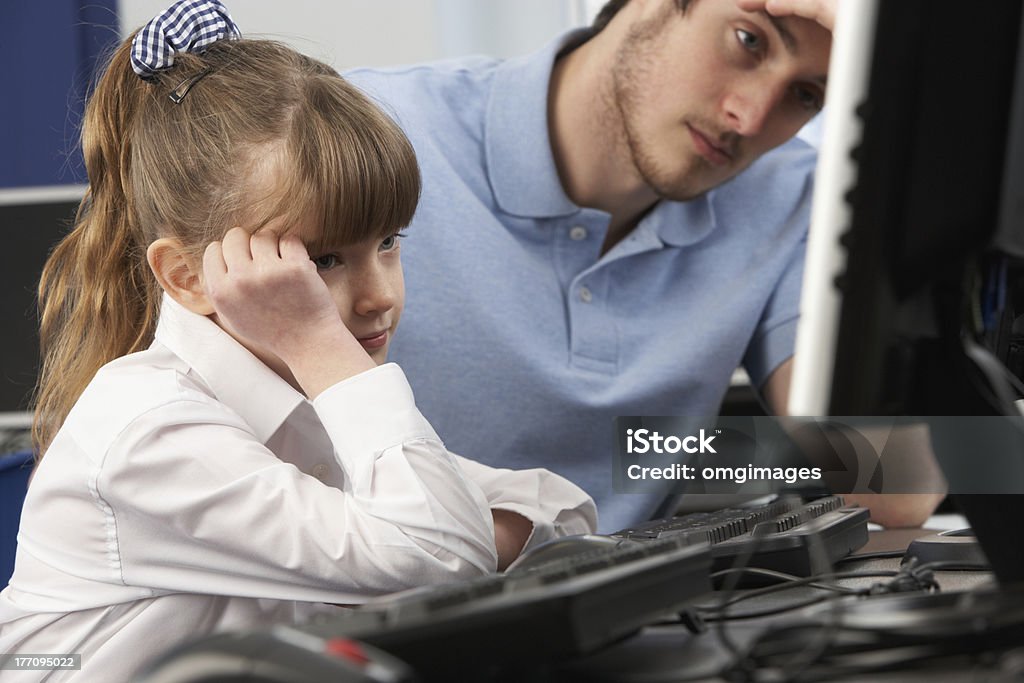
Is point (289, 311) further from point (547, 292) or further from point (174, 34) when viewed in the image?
point (547, 292)

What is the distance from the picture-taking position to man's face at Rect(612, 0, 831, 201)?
1.26 metres

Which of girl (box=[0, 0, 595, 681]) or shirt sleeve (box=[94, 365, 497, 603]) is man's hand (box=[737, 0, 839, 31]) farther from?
shirt sleeve (box=[94, 365, 497, 603])

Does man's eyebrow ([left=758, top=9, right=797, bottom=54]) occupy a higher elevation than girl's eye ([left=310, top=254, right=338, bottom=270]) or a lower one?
higher

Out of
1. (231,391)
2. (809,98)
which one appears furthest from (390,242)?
(809,98)

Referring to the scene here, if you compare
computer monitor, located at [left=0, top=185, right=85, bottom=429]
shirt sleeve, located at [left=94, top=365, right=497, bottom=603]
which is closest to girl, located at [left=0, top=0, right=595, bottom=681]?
shirt sleeve, located at [left=94, top=365, right=497, bottom=603]

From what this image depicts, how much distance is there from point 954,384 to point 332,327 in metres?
0.45

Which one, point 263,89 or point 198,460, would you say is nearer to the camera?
point 198,460

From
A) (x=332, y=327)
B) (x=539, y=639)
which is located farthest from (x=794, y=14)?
(x=539, y=639)

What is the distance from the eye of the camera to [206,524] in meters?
0.69

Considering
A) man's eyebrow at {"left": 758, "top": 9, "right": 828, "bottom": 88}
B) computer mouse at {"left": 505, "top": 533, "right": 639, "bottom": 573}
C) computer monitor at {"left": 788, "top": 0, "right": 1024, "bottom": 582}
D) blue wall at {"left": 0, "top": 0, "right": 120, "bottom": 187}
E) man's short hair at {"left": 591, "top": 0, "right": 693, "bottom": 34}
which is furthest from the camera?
blue wall at {"left": 0, "top": 0, "right": 120, "bottom": 187}

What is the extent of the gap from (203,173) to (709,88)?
2.30ft

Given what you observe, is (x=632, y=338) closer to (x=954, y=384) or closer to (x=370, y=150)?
(x=370, y=150)

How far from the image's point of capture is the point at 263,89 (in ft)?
3.03

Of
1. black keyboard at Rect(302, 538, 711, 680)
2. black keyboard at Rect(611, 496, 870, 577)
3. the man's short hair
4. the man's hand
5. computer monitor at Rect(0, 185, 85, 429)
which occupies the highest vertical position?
the man's hand
